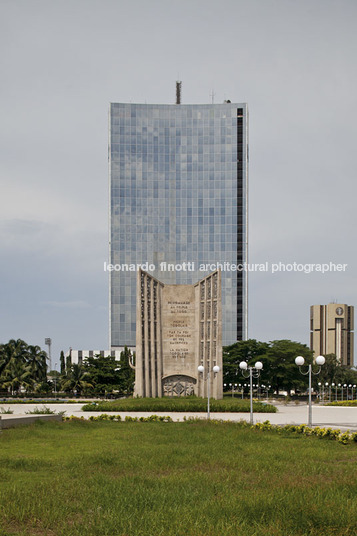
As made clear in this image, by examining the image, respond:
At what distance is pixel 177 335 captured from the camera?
4659 centimetres

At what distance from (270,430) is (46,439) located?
893 cm

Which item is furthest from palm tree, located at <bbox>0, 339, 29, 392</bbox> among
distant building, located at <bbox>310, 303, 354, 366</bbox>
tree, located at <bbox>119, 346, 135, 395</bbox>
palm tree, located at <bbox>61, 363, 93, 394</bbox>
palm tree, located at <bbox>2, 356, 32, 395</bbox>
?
distant building, located at <bbox>310, 303, 354, 366</bbox>

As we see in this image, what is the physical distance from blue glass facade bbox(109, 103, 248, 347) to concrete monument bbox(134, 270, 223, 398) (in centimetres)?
5861

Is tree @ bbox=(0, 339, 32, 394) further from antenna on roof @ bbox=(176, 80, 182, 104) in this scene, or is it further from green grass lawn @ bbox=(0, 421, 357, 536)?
antenna on roof @ bbox=(176, 80, 182, 104)

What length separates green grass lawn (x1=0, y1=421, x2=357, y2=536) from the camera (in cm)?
820

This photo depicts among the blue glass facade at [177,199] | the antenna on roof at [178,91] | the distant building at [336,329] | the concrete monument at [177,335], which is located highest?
the antenna on roof at [178,91]

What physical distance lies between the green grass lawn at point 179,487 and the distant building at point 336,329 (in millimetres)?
173258

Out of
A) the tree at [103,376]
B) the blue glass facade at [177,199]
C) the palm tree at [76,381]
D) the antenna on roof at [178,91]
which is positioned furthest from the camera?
the antenna on roof at [178,91]

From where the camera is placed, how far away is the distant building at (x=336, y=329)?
184 meters

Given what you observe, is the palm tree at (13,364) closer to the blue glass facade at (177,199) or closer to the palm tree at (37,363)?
the palm tree at (37,363)

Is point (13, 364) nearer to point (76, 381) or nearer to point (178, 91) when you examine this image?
point (76, 381)

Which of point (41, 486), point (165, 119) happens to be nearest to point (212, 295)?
point (41, 486)

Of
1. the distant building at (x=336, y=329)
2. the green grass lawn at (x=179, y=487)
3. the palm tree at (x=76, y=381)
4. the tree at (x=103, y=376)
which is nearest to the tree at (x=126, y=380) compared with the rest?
the tree at (x=103, y=376)

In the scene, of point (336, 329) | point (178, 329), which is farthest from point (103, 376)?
point (336, 329)
